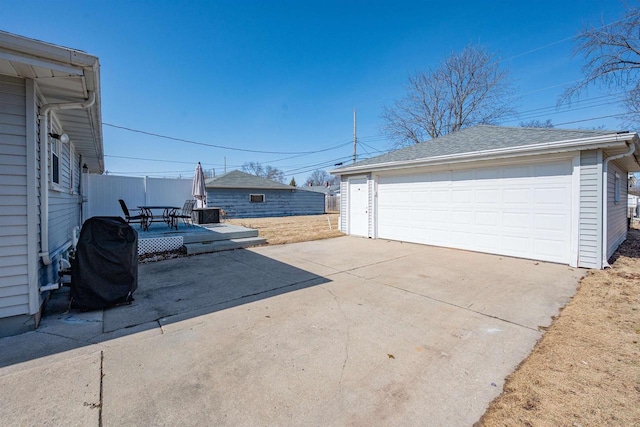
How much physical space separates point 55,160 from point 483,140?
31.9 ft

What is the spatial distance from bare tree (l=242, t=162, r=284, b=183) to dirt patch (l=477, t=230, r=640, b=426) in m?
52.2

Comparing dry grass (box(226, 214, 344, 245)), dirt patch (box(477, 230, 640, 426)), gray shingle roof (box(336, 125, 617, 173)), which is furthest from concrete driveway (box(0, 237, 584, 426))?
dry grass (box(226, 214, 344, 245))

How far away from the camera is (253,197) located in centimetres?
2175

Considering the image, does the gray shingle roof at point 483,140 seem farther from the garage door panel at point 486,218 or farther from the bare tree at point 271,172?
the bare tree at point 271,172

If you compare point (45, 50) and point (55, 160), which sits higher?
point (45, 50)

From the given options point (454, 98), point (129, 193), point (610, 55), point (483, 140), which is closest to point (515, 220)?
point (483, 140)

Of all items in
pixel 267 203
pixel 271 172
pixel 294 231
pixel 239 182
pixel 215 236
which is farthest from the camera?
pixel 271 172

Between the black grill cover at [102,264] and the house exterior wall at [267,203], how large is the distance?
55.9 feet

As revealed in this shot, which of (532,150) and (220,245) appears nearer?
(532,150)

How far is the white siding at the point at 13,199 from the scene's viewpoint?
2.89 meters

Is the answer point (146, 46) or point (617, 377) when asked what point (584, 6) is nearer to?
point (617, 377)

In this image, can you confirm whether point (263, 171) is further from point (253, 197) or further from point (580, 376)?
point (580, 376)

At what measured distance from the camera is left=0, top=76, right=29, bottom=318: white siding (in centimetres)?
289

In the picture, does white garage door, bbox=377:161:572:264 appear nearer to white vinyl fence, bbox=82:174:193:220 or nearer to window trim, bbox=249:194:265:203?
white vinyl fence, bbox=82:174:193:220
